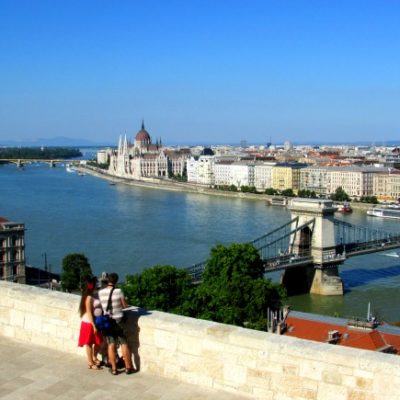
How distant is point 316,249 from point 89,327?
11.3 metres

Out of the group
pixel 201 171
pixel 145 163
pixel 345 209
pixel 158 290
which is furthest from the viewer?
pixel 145 163

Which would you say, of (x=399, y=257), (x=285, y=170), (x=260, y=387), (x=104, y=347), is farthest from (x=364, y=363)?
(x=285, y=170)

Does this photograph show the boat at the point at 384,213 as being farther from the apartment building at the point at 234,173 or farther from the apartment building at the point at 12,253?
the apartment building at the point at 12,253

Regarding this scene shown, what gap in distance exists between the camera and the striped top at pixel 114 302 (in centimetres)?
175

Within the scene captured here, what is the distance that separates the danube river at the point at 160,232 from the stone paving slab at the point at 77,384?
844 cm

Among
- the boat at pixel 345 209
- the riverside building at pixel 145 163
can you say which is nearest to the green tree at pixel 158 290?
the boat at pixel 345 209

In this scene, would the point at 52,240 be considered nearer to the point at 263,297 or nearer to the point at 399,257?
the point at 399,257

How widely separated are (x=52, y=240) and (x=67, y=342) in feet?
45.8

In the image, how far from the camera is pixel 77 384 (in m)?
1.65

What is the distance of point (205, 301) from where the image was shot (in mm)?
7793

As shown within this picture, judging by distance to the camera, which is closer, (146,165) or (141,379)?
(141,379)

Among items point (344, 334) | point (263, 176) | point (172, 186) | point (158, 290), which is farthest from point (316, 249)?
point (172, 186)

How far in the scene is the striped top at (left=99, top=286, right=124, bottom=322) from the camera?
1748 millimetres

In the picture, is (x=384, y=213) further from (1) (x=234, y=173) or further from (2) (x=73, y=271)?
(1) (x=234, y=173)
